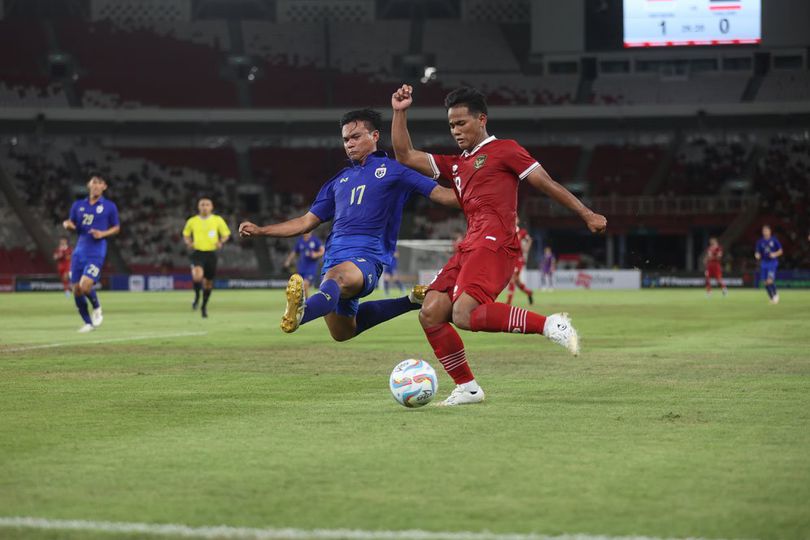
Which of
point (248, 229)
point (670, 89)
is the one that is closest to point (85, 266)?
point (248, 229)

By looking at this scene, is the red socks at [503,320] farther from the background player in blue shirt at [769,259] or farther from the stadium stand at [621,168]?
the stadium stand at [621,168]

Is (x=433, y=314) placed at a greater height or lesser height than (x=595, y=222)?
lesser

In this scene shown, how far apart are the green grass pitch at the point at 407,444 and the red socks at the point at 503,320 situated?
574 millimetres

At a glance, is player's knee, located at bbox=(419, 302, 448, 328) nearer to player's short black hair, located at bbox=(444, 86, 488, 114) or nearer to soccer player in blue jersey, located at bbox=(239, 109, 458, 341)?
soccer player in blue jersey, located at bbox=(239, 109, 458, 341)

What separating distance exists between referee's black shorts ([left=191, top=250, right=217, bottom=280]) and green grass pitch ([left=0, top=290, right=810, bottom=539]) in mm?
10646

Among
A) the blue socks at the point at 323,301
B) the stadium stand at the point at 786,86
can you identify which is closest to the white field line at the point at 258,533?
the blue socks at the point at 323,301

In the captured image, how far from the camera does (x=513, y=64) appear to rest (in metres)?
57.5

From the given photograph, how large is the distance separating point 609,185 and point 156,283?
22407 mm

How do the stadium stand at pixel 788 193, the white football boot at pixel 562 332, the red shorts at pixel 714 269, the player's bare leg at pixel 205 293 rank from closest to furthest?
the white football boot at pixel 562 332
the player's bare leg at pixel 205 293
the red shorts at pixel 714 269
the stadium stand at pixel 788 193

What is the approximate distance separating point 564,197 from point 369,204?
184 cm

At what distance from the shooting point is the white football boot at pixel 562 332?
727cm

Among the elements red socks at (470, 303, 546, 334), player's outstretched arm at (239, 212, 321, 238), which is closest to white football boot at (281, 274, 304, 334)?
player's outstretched arm at (239, 212, 321, 238)

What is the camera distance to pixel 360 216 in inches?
360

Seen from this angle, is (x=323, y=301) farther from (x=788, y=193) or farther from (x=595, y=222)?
(x=788, y=193)
